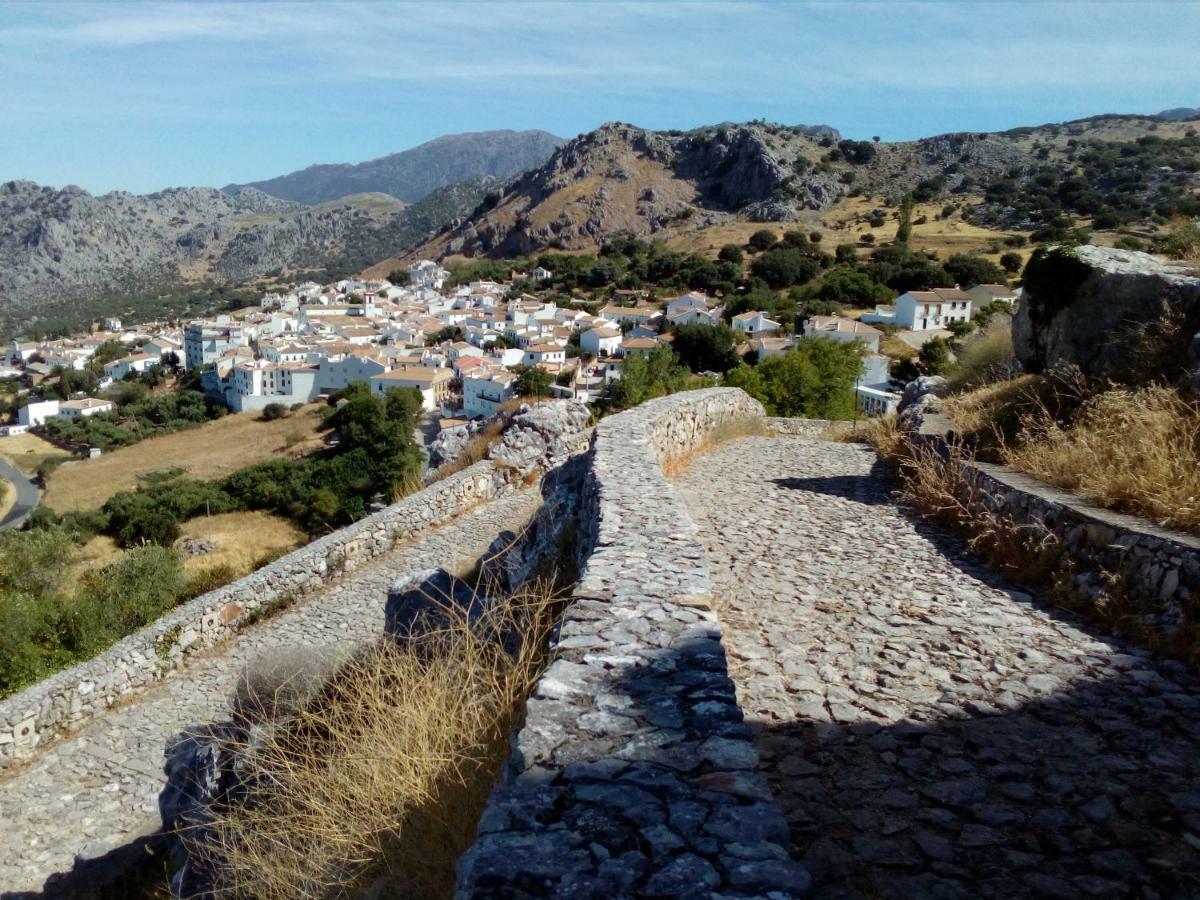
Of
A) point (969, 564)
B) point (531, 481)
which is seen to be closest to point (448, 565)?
point (531, 481)

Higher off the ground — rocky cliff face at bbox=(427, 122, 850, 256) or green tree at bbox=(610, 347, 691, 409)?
rocky cliff face at bbox=(427, 122, 850, 256)

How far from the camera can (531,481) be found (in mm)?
12984

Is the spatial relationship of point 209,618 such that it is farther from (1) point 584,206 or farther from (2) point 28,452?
(1) point 584,206

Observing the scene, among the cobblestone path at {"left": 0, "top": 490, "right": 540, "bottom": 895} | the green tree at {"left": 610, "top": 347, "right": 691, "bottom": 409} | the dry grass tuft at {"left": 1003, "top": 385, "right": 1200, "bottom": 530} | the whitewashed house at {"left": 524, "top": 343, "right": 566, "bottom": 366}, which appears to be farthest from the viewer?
the whitewashed house at {"left": 524, "top": 343, "right": 566, "bottom": 366}

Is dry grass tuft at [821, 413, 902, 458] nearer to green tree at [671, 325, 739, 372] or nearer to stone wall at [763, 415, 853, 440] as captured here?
stone wall at [763, 415, 853, 440]

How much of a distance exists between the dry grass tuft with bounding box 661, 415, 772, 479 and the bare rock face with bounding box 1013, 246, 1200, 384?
12.7 ft

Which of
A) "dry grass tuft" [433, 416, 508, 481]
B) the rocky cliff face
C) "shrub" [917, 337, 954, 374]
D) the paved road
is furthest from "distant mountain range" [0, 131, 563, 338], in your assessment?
"dry grass tuft" [433, 416, 508, 481]

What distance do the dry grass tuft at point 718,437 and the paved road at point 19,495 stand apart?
4020cm

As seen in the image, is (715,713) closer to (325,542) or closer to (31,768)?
(31,768)

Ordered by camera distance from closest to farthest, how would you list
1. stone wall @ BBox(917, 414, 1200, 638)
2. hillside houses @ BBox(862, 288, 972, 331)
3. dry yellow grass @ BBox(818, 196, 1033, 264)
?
1. stone wall @ BBox(917, 414, 1200, 638)
2. hillside houses @ BBox(862, 288, 972, 331)
3. dry yellow grass @ BBox(818, 196, 1033, 264)

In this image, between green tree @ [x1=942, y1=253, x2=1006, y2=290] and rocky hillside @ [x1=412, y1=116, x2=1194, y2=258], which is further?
rocky hillside @ [x1=412, y1=116, x2=1194, y2=258]

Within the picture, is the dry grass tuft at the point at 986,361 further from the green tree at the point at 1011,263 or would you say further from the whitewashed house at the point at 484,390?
the green tree at the point at 1011,263

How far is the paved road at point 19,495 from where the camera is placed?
4116cm

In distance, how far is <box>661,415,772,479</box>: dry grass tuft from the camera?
893 cm
